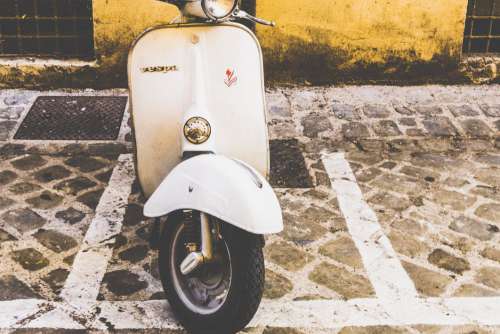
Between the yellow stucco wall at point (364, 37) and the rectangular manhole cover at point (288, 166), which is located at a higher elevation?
the yellow stucco wall at point (364, 37)

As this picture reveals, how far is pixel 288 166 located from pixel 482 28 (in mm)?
2857

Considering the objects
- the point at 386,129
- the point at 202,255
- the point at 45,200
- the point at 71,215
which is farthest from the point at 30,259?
the point at 386,129

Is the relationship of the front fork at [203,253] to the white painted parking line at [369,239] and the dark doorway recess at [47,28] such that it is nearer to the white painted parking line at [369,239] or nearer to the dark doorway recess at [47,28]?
the white painted parking line at [369,239]

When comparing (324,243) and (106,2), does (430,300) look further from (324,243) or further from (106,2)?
(106,2)

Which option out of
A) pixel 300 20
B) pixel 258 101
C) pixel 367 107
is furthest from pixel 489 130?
pixel 258 101

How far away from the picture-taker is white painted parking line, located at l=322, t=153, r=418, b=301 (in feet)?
11.9

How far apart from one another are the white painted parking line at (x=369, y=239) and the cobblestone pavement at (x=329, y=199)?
0.04m

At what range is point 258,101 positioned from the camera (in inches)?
143

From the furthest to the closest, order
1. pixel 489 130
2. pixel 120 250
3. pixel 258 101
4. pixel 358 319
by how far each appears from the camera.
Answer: pixel 489 130 < pixel 120 250 < pixel 258 101 < pixel 358 319

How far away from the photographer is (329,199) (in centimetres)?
454

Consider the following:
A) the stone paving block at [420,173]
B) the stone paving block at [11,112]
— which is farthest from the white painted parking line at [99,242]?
the stone paving block at [420,173]

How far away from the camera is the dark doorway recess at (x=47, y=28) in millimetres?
6344

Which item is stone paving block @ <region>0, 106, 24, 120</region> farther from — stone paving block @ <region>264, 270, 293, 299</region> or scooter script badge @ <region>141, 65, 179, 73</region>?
stone paving block @ <region>264, 270, 293, 299</region>

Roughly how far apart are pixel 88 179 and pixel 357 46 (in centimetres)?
284
